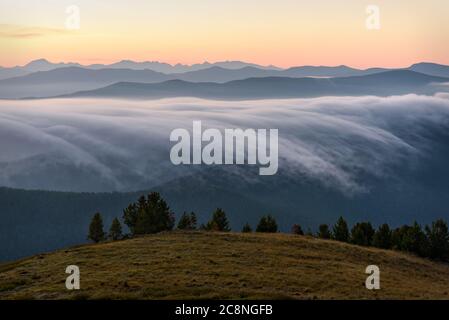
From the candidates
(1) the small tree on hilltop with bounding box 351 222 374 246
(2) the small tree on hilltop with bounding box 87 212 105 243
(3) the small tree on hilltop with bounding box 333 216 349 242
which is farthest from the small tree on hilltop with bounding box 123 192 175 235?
(1) the small tree on hilltop with bounding box 351 222 374 246

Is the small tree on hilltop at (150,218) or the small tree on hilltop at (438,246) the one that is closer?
the small tree on hilltop at (438,246)

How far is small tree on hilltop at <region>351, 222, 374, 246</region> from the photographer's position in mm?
120688

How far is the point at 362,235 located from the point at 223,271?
58.6 meters

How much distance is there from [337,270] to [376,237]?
44.4 metres

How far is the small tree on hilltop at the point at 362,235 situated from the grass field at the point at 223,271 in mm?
17665

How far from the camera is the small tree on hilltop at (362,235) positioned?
120688 millimetres

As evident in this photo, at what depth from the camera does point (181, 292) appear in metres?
58.1

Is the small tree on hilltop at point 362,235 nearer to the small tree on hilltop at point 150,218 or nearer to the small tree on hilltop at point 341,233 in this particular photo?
the small tree on hilltop at point 341,233

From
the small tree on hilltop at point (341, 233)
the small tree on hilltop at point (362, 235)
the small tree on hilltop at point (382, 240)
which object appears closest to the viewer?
the small tree on hilltop at point (382, 240)

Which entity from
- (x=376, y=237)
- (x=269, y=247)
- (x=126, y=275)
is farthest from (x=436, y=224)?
(x=126, y=275)

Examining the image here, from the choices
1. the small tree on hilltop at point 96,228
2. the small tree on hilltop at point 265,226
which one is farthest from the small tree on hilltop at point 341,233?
the small tree on hilltop at point 96,228

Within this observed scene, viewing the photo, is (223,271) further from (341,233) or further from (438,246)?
(341,233)

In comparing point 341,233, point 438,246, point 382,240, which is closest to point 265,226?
point 341,233

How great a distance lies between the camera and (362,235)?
121500 millimetres
